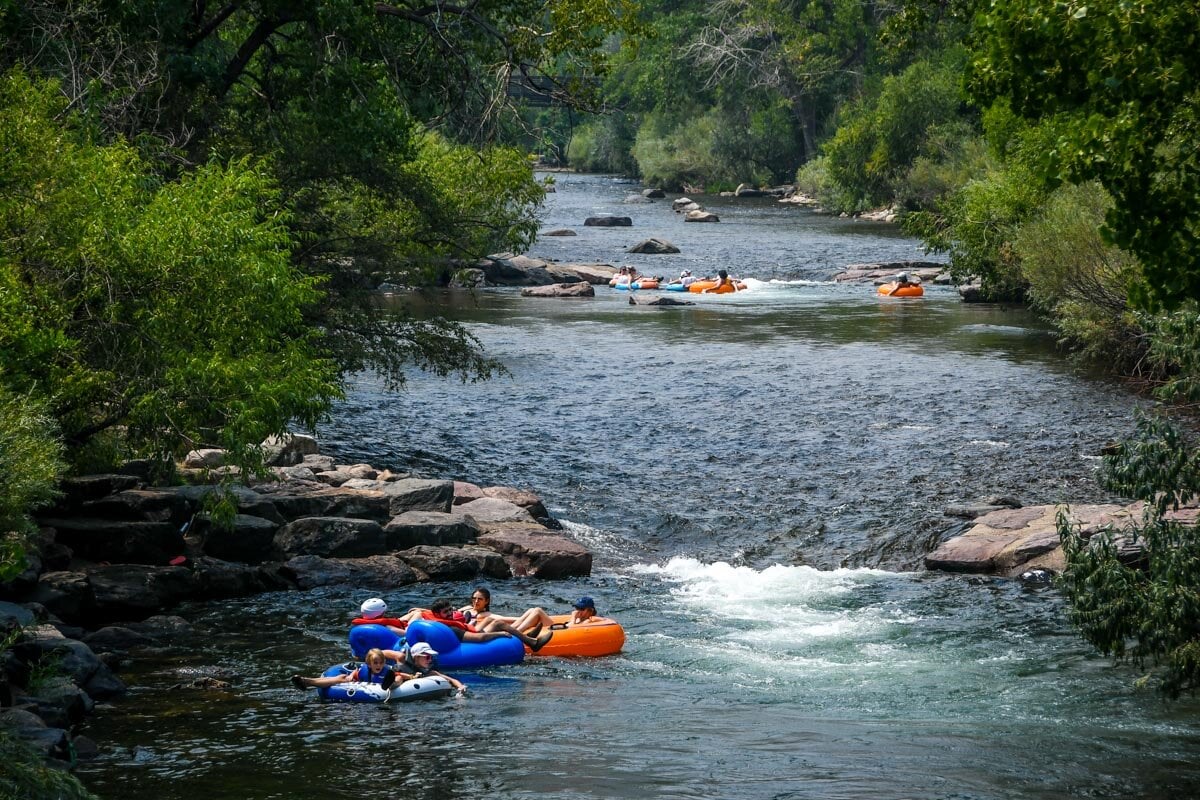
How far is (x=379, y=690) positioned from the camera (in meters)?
14.8

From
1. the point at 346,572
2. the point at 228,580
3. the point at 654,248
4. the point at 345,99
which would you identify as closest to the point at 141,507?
the point at 228,580

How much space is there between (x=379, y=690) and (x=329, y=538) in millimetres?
5192

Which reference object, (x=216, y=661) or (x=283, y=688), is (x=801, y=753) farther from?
(x=216, y=661)

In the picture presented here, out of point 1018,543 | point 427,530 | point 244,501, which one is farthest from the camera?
point 427,530

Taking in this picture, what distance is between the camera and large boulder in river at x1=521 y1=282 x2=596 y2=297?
154 feet

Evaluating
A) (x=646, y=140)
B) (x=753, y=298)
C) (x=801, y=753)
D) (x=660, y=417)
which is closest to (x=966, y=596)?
(x=801, y=753)

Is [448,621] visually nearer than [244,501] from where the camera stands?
Yes

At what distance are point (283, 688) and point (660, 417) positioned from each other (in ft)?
48.8

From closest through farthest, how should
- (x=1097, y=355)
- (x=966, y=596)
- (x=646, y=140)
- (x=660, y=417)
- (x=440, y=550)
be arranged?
(x=966, y=596) → (x=440, y=550) → (x=660, y=417) → (x=1097, y=355) → (x=646, y=140)

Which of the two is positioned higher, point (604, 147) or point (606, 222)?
point (604, 147)

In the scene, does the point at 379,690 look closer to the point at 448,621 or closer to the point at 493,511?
the point at 448,621

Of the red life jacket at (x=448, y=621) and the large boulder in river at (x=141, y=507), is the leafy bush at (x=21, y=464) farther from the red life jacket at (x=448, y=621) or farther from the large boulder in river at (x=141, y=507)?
the red life jacket at (x=448, y=621)

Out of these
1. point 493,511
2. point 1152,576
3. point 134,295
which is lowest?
point 493,511

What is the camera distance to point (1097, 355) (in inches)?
1283
